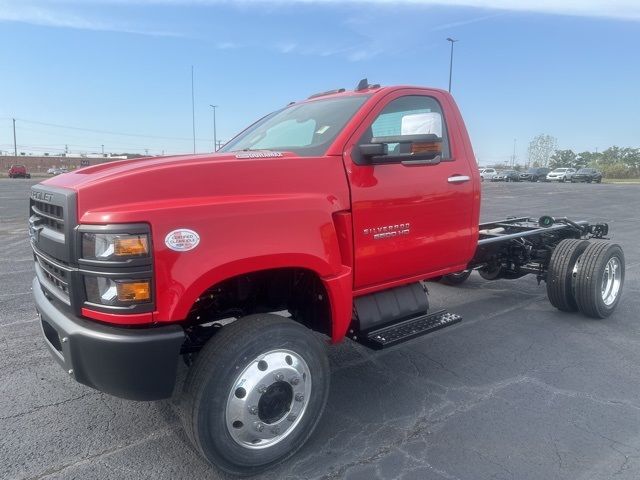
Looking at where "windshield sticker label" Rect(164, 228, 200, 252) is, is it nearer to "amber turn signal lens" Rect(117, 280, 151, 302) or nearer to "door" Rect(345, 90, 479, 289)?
"amber turn signal lens" Rect(117, 280, 151, 302)

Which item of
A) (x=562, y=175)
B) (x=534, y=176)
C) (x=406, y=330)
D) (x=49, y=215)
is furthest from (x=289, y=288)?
(x=534, y=176)

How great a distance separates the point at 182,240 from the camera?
2.29 metres

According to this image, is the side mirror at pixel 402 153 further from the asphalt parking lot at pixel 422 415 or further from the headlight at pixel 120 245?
the asphalt parking lot at pixel 422 415

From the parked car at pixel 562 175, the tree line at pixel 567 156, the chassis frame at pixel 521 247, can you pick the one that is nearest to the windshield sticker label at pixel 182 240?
the chassis frame at pixel 521 247

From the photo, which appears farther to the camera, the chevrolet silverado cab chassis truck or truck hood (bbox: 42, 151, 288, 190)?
truck hood (bbox: 42, 151, 288, 190)

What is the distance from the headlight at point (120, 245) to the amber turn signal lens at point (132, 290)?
0.13m

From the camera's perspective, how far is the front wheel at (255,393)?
244 cm

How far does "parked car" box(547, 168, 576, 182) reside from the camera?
5188cm

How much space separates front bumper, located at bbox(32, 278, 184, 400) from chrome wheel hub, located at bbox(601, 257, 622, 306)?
485 cm

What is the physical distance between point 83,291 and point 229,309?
1.05 metres

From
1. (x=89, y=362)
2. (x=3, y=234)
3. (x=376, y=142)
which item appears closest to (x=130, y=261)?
(x=89, y=362)

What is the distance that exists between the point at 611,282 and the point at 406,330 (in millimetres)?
3381

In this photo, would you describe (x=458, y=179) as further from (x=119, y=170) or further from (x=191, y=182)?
(x=119, y=170)

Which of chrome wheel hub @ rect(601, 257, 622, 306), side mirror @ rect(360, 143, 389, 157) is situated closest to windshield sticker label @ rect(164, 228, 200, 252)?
side mirror @ rect(360, 143, 389, 157)
